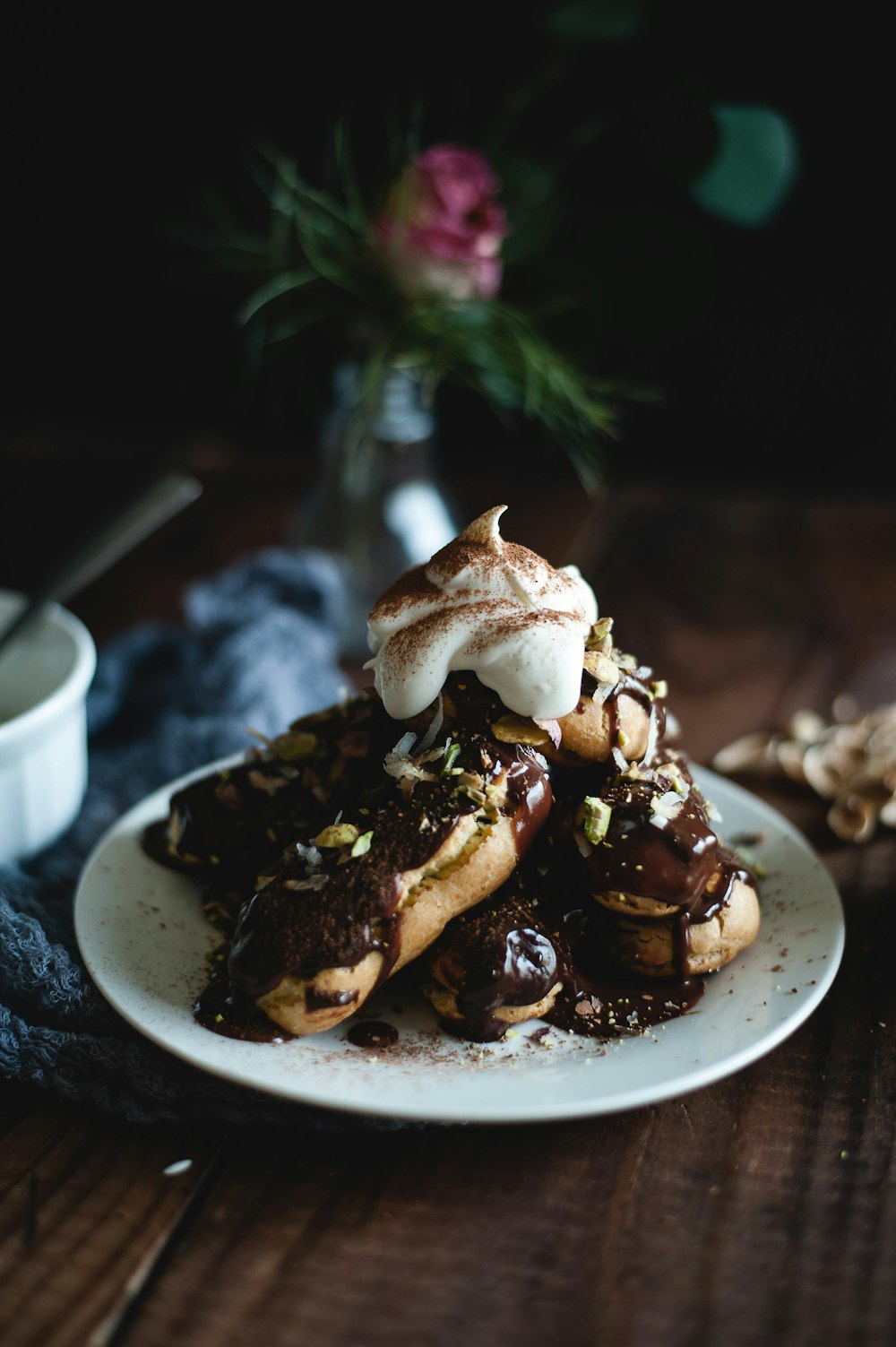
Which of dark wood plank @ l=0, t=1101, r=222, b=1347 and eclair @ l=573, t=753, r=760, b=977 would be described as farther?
eclair @ l=573, t=753, r=760, b=977

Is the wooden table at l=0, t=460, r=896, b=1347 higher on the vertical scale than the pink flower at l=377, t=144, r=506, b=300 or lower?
lower

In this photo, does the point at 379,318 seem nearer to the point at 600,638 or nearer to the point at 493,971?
the point at 600,638

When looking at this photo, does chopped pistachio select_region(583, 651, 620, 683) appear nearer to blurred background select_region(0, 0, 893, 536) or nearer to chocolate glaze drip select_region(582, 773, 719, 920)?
chocolate glaze drip select_region(582, 773, 719, 920)

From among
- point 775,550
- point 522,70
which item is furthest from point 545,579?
point 522,70

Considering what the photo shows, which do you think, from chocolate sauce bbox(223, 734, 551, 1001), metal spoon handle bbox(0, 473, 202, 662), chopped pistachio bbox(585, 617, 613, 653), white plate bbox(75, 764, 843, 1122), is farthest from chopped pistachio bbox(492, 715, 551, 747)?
metal spoon handle bbox(0, 473, 202, 662)

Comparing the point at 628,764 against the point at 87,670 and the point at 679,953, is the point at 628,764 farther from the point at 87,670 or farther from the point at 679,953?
the point at 87,670

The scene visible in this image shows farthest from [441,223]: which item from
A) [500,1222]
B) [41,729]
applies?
[500,1222]
